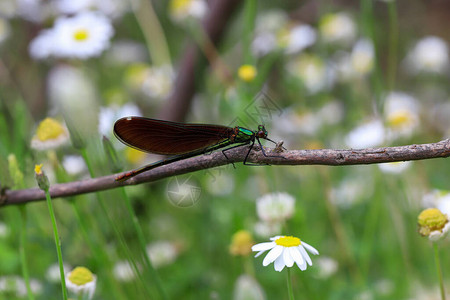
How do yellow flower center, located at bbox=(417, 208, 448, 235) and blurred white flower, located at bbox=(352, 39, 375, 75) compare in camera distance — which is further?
blurred white flower, located at bbox=(352, 39, 375, 75)

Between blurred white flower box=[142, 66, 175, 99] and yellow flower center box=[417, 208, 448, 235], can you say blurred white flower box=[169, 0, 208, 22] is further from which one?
yellow flower center box=[417, 208, 448, 235]

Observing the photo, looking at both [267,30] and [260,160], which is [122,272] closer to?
[260,160]

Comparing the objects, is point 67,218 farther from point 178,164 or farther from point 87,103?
point 178,164

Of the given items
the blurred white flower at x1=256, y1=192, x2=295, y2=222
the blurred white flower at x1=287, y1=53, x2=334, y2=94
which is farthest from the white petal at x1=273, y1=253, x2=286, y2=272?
the blurred white flower at x1=287, y1=53, x2=334, y2=94

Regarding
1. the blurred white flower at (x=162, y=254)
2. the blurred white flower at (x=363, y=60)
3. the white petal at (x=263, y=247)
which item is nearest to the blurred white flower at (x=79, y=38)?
the blurred white flower at (x=162, y=254)

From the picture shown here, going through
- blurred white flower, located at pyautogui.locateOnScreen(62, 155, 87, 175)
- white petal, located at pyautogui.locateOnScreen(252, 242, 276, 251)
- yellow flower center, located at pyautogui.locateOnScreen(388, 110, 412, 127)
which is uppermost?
yellow flower center, located at pyautogui.locateOnScreen(388, 110, 412, 127)

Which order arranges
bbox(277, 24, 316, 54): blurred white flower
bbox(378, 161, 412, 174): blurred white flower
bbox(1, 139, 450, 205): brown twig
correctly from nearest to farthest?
bbox(1, 139, 450, 205): brown twig, bbox(378, 161, 412, 174): blurred white flower, bbox(277, 24, 316, 54): blurred white flower

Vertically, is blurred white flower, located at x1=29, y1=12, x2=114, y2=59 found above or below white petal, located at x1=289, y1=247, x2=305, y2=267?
above

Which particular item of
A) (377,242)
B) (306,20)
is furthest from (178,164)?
(306,20)
